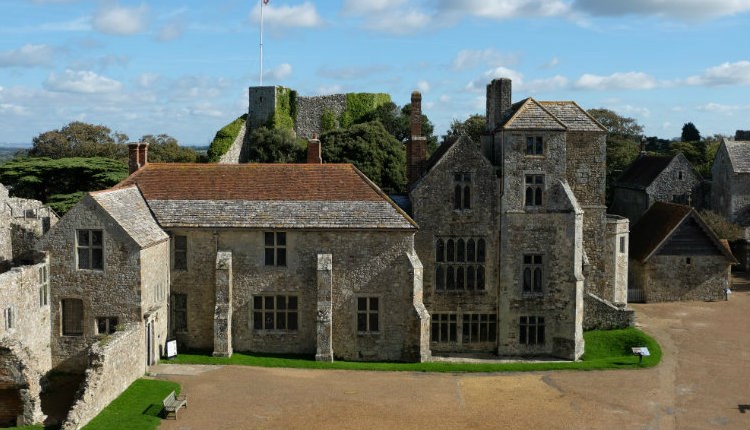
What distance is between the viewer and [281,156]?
72500mm

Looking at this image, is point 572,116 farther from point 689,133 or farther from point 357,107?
point 689,133

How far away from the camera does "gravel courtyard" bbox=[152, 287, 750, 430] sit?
939 inches

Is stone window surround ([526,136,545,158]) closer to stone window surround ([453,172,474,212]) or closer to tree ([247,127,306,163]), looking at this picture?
stone window surround ([453,172,474,212])

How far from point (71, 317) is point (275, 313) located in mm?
8207

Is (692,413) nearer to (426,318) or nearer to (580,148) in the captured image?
(426,318)

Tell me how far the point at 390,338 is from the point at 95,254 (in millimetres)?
12634

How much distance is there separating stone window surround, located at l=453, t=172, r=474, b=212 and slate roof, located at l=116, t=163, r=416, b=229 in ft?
10.7

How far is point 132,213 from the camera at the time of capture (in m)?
29.9

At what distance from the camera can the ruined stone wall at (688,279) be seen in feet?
154

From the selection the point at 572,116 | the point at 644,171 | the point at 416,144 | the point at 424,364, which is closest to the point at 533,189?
the point at 572,116

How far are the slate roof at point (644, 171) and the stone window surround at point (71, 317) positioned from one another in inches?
1925

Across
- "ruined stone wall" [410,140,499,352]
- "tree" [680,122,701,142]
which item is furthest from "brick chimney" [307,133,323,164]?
"tree" [680,122,701,142]

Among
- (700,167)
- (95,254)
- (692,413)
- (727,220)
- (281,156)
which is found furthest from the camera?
(700,167)

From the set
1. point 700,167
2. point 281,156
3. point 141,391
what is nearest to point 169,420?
point 141,391
